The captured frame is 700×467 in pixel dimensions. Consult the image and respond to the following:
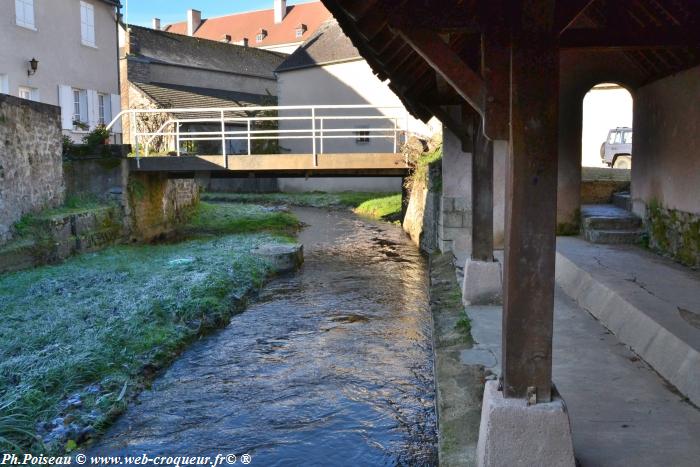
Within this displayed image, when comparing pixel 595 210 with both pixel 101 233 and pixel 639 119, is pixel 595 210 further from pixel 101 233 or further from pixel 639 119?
pixel 101 233

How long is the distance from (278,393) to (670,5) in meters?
5.39

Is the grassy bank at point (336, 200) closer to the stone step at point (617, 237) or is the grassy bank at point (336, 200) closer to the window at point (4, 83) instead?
the window at point (4, 83)

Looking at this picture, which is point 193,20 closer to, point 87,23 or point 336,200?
point 336,200

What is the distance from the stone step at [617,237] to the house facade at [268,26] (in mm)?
40885

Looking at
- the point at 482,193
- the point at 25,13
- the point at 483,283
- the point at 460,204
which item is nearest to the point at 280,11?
the point at 25,13

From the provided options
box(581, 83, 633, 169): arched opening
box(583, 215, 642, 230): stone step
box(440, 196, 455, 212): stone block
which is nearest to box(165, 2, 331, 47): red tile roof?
box(581, 83, 633, 169): arched opening

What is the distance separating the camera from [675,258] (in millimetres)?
8570

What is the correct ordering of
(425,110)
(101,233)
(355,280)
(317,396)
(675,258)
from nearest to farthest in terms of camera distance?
1. (317,396)
2. (675,258)
3. (425,110)
4. (355,280)
5. (101,233)

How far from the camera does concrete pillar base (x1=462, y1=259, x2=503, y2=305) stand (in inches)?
314

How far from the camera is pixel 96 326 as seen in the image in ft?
25.0

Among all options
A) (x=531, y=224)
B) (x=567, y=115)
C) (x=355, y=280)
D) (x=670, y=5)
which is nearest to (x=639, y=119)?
(x=567, y=115)

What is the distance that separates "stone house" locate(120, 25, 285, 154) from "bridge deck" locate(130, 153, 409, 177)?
7.33 metres

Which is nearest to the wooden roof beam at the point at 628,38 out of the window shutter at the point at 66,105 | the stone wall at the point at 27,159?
the stone wall at the point at 27,159

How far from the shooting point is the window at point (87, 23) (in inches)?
783
